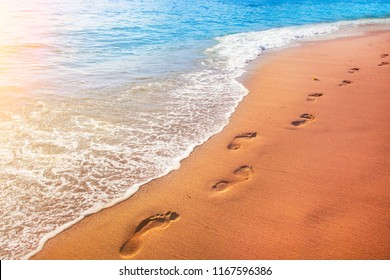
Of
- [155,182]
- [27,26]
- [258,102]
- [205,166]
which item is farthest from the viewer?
[27,26]

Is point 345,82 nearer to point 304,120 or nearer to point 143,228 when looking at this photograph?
point 304,120

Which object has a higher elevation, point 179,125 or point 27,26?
point 27,26

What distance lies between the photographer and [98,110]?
5566 millimetres

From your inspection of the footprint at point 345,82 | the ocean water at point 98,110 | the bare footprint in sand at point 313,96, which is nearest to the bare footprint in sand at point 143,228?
the ocean water at point 98,110

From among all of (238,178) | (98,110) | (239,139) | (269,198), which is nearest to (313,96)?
(239,139)

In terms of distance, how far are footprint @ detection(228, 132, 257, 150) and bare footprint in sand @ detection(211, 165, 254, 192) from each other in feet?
Answer: 1.77

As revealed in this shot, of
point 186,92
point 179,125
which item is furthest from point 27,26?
point 179,125

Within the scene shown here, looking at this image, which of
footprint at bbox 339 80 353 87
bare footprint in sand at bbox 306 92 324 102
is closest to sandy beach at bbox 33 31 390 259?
bare footprint in sand at bbox 306 92 324 102

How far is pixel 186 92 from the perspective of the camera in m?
6.57

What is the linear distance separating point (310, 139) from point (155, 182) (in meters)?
2.37

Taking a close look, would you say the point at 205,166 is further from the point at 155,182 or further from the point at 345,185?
the point at 345,185

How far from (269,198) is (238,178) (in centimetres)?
49

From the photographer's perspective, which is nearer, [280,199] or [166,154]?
[280,199]

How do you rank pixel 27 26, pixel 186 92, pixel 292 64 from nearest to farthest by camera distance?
pixel 186 92 → pixel 292 64 → pixel 27 26
